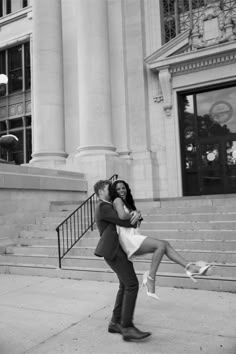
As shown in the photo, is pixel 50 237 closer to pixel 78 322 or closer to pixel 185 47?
pixel 78 322

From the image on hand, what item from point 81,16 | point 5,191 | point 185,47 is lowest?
point 5,191

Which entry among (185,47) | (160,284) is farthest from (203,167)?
(160,284)

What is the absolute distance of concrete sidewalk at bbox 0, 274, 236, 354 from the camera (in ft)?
13.3

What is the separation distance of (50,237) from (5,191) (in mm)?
1886

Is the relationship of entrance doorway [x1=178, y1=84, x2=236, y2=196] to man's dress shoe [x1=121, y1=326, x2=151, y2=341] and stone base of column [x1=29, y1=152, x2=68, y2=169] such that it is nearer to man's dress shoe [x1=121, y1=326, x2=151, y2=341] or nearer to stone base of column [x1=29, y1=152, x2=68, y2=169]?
stone base of column [x1=29, y1=152, x2=68, y2=169]

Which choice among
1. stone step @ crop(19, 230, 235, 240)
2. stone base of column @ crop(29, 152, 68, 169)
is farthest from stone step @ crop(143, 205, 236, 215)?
stone base of column @ crop(29, 152, 68, 169)

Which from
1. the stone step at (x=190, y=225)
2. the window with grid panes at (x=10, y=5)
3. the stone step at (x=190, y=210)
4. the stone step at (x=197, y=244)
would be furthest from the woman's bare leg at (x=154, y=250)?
the window with grid panes at (x=10, y=5)

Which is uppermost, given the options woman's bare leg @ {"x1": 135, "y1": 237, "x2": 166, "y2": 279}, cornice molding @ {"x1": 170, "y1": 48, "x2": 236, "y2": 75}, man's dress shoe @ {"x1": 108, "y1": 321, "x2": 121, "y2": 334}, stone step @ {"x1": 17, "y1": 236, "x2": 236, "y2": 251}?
cornice molding @ {"x1": 170, "y1": 48, "x2": 236, "y2": 75}

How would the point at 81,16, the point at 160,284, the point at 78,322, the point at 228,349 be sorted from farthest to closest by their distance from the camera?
the point at 81,16 → the point at 160,284 → the point at 78,322 → the point at 228,349

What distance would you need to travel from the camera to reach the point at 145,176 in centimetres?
1470

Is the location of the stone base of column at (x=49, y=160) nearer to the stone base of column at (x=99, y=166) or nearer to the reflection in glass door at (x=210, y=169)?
the stone base of column at (x=99, y=166)

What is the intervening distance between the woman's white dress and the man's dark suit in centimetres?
7

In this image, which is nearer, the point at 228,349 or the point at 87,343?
the point at 228,349

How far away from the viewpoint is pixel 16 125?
66.4 ft
